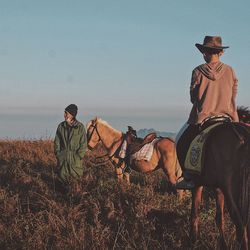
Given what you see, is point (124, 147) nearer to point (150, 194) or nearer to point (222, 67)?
point (150, 194)

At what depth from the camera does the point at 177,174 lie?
1055 centimetres

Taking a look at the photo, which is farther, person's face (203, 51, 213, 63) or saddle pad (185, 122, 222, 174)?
person's face (203, 51, 213, 63)

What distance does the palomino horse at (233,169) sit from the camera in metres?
4.39

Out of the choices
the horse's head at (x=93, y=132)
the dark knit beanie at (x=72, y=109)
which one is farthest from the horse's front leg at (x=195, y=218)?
the horse's head at (x=93, y=132)

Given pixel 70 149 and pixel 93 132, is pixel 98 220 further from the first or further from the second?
pixel 93 132

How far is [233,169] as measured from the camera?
451 centimetres

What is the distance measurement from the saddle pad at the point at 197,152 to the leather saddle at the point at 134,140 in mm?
5286

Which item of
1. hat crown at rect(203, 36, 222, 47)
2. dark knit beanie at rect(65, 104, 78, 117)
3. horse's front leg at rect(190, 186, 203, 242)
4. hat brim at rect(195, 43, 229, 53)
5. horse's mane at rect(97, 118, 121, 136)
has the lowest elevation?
horse's front leg at rect(190, 186, 203, 242)

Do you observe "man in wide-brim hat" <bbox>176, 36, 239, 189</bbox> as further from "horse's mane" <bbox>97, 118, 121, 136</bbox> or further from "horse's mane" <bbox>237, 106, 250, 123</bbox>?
"horse's mane" <bbox>97, 118, 121, 136</bbox>

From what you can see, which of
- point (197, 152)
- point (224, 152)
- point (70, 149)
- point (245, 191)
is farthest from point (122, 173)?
point (245, 191)

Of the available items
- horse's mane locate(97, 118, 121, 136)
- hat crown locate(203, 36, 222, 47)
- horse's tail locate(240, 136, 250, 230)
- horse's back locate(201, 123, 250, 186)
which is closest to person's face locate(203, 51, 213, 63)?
hat crown locate(203, 36, 222, 47)

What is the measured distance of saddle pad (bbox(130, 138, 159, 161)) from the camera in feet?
34.5

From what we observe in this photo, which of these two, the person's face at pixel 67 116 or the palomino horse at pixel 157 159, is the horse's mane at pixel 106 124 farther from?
the person's face at pixel 67 116

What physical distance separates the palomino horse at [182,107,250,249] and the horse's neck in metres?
6.88
